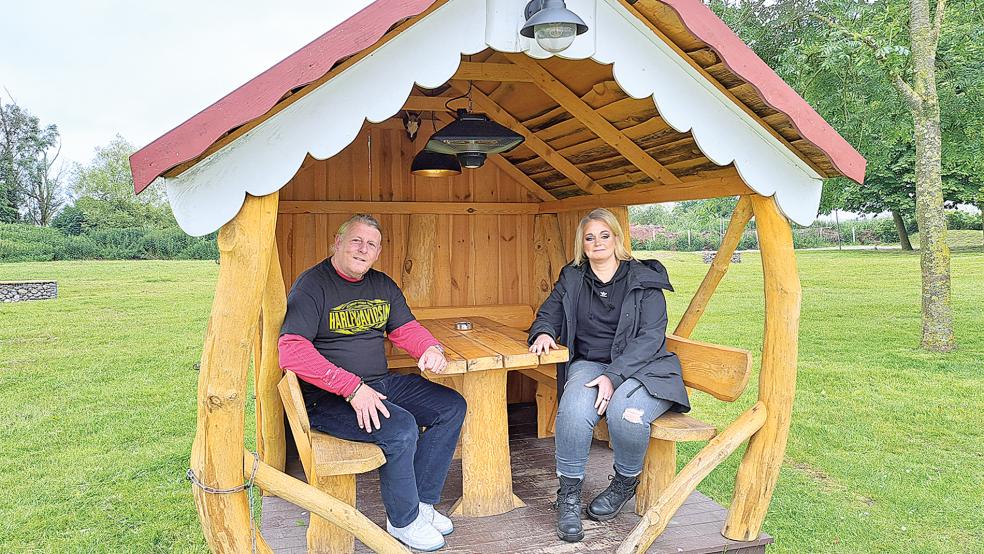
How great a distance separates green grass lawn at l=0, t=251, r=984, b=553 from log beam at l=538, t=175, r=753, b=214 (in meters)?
1.94

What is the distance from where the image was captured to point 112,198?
118 feet

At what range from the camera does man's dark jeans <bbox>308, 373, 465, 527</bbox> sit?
3041 mm

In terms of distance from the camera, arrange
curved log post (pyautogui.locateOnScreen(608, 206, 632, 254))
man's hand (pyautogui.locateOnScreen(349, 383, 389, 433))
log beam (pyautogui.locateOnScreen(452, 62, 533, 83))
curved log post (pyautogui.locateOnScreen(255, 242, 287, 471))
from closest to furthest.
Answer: man's hand (pyautogui.locateOnScreen(349, 383, 389, 433)) → curved log post (pyautogui.locateOnScreen(255, 242, 287, 471)) → log beam (pyautogui.locateOnScreen(452, 62, 533, 83)) → curved log post (pyautogui.locateOnScreen(608, 206, 632, 254))

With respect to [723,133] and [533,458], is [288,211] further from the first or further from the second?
[723,133]

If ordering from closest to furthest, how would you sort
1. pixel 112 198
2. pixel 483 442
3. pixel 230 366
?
1. pixel 230 366
2. pixel 483 442
3. pixel 112 198

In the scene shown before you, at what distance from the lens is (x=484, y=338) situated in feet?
13.3

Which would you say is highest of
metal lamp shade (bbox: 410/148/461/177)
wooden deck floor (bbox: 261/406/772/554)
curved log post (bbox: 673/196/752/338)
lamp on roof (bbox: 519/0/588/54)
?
lamp on roof (bbox: 519/0/588/54)

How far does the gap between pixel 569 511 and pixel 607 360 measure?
2.55ft

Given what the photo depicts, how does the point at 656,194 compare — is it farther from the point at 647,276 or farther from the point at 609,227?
the point at 647,276

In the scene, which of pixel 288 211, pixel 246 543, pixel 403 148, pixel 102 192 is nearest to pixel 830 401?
pixel 403 148

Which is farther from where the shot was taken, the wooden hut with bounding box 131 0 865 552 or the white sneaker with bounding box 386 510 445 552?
the white sneaker with bounding box 386 510 445 552

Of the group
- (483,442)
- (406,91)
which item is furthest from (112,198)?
(406,91)

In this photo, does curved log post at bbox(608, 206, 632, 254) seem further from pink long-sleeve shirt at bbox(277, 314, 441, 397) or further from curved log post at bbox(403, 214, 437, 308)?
pink long-sleeve shirt at bbox(277, 314, 441, 397)

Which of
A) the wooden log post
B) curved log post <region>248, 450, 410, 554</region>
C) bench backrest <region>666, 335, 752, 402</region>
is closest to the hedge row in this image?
the wooden log post
